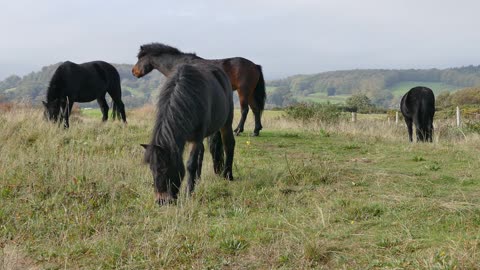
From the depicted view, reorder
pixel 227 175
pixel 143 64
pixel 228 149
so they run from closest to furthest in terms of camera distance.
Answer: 1. pixel 227 175
2. pixel 228 149
3. pixel 143 64

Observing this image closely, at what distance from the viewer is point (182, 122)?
5.50m

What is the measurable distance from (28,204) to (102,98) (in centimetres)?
974

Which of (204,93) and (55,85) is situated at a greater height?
(55,85)

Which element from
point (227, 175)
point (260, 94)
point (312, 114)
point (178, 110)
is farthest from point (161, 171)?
point (312, 114)

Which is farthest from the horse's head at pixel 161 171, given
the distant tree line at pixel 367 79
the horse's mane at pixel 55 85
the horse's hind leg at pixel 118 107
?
the distant tree line at pixel 367 79

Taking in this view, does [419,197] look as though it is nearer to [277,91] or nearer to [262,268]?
[262,268]

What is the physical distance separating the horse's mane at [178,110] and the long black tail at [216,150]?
149 cm

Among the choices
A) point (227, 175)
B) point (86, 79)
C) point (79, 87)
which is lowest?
point (227, 175)

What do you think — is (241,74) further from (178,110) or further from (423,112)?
(178,110)

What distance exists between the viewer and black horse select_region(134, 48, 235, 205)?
5234 millimetres

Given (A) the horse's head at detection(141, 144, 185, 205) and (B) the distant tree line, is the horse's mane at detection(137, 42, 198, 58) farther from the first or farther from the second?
(B) the distant tree line

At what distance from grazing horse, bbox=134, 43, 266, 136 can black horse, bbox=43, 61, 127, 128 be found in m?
2.62

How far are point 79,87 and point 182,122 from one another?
8.63m

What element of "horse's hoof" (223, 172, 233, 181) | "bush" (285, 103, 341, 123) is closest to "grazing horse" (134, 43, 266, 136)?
"horse's hoof" (223, 172, 233, 181)
